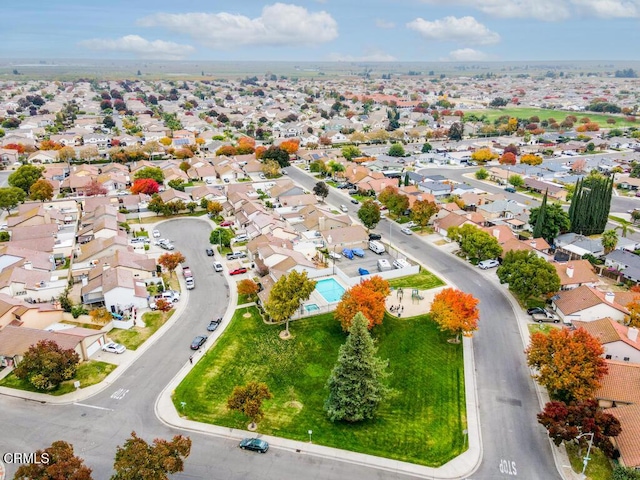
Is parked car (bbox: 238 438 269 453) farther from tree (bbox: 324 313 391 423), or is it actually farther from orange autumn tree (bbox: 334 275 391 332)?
orange autumn tree (bbox: 334 275 391 332)

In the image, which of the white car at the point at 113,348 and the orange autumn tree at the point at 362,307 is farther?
the orange autumn tree at the point at 362,307

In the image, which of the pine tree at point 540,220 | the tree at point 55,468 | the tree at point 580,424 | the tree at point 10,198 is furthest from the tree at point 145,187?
the tree at point 580,424

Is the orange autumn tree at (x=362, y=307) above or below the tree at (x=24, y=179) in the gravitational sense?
below

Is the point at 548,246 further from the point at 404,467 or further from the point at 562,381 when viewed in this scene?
the point at 404,467

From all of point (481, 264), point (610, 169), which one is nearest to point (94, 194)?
point (481, 264)

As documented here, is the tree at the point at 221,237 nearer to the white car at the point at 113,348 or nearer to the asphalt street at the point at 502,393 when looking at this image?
the white car at the point at 113,348
